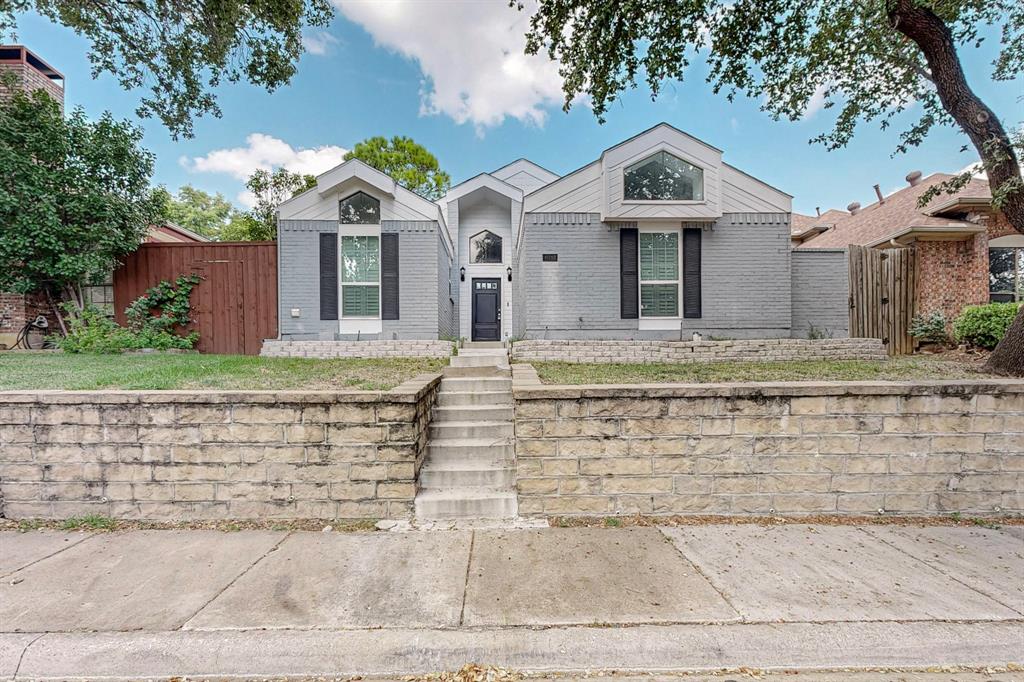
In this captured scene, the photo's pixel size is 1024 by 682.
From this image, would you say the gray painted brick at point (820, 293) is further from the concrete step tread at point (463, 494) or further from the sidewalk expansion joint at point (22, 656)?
the sidewalk expansion joint at point (22, 656)

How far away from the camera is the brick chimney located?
32.2 feet

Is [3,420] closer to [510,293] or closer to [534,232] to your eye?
[534,232]

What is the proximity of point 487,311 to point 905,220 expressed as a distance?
1124 centimetres

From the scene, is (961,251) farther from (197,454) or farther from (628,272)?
(197,454)

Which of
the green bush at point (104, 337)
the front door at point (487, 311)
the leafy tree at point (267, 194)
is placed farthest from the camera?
the leafy tree at point (267, 194)

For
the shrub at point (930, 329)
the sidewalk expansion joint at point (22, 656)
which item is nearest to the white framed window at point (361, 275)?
the sidewalk expansion joint at point (22, 656)

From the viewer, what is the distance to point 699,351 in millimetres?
8391

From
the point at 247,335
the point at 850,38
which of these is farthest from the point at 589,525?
the point at 247,335

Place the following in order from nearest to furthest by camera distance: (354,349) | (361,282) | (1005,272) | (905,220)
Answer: (354,349) < (361,282) < (1005,272) < (905,220)

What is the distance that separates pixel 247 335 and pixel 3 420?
20.2 ft

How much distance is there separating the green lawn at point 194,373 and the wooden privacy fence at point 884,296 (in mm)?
9030

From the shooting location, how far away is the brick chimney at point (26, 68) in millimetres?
9805

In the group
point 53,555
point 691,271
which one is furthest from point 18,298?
point 691,271

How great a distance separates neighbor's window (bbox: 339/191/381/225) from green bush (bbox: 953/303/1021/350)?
12.1 metres
